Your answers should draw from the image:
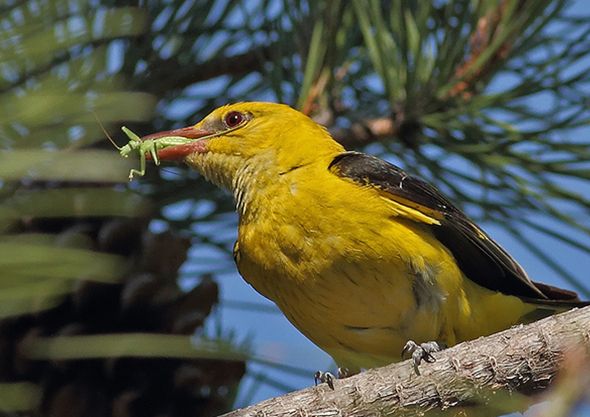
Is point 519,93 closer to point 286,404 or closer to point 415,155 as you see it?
point 415,155

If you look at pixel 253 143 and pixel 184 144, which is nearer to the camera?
pixel 184 144

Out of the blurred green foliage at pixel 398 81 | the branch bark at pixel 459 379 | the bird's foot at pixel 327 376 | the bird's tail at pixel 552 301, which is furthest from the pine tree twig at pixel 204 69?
the bird's tail at pixel 552 301

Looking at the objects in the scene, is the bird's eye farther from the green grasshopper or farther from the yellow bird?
the green grasshopper

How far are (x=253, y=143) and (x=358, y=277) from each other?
0.94 metres

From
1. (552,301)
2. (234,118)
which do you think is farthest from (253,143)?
(552,301)

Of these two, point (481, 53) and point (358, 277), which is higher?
point (481, 53)

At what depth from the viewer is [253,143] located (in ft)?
12.2

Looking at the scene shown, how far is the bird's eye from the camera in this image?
136 inches

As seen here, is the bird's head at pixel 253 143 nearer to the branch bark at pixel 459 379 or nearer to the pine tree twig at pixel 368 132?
the pine tree twig at pixel 368 132

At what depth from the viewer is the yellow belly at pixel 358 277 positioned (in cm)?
301

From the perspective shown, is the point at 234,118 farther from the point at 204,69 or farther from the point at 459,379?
the point at 459,379

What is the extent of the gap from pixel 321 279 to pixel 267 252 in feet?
0.78

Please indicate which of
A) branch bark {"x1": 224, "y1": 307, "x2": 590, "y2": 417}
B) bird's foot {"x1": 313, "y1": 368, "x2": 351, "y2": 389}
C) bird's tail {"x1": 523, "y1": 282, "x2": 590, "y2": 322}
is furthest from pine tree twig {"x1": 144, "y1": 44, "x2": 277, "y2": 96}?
bird's tail {"x1": 523, "y1": 282, "x2": 590, "y2": 322}

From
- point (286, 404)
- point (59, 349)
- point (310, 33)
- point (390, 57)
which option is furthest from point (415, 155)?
point (59, 349)
